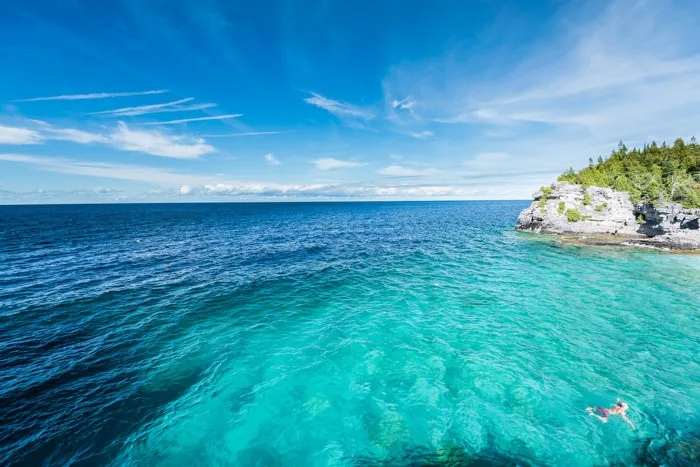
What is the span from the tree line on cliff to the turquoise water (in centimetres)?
3267

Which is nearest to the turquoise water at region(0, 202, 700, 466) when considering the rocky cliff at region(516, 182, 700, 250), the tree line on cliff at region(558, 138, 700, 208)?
the rocky cliff at region(516, 182, 700, 250)

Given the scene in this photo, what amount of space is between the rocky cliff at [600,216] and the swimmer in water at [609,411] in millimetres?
51156

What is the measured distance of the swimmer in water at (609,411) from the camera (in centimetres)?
1367

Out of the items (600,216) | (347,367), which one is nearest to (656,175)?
(600,216)

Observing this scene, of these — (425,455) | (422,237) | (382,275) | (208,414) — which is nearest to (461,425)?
(425,455)

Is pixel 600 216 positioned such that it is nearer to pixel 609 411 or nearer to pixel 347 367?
pixel 609 411

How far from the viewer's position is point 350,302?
28.0m

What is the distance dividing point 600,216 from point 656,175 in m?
19.1

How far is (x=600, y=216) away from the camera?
62375mm

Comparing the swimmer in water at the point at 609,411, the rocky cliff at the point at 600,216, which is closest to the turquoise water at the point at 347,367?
the swimmer in water at the point at 609,411

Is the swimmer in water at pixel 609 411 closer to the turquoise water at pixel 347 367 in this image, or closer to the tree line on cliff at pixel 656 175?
the turquoise water at pixel 347 367

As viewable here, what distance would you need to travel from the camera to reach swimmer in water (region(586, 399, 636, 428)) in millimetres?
13672

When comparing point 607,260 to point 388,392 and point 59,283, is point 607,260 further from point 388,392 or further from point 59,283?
point 59,283

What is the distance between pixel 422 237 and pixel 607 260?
3390 cm
